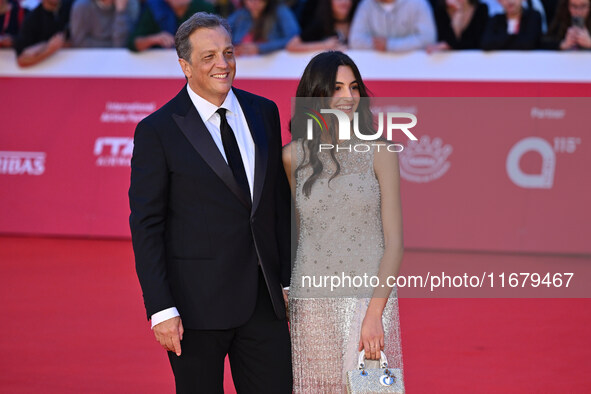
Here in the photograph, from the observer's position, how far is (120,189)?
23.8 ft

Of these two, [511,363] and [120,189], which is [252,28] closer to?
[120,189]

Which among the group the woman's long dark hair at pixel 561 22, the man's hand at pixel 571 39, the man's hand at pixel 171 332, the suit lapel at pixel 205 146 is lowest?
the man's hand at pixel 171 332

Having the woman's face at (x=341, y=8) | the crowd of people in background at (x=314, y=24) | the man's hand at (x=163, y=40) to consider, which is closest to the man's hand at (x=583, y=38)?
the crowd of people in background at (x=314, y=24)

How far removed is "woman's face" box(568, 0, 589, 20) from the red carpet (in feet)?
6.36

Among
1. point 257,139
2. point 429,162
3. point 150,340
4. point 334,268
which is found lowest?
point 150,340

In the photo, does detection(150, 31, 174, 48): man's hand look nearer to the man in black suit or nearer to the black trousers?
the man in black suit

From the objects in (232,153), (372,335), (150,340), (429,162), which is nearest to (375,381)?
(372,335)

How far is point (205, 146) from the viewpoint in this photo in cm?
247

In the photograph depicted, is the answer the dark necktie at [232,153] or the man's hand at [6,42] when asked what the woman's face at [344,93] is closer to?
the dark necktie at [232,153]

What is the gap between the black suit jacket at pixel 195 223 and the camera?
2447 mm

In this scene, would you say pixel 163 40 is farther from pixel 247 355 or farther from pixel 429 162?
pixel 247 355

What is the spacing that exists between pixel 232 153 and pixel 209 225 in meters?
0.23

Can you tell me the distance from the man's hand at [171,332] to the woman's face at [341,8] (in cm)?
511

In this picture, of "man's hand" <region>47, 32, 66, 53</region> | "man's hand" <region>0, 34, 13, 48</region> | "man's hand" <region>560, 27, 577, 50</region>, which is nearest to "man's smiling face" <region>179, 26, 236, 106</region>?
"man's hand" <region>560, 27, 577, 50</region>
